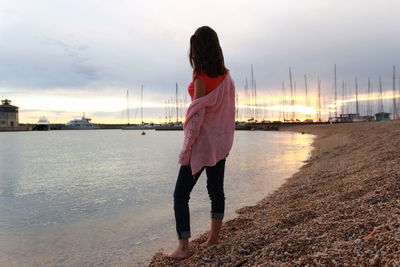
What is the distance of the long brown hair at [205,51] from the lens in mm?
3262

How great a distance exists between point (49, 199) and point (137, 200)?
2575 millimetres

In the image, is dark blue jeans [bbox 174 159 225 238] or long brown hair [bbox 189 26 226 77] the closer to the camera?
long brown hair [bbox 189 26 226 77]

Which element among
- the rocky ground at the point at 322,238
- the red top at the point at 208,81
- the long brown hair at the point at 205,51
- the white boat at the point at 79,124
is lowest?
the rocky ground at the point at 322,238

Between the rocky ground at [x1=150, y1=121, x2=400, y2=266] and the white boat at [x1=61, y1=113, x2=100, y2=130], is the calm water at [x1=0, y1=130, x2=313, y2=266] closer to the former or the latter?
the rocky ground at [x1=150, y1=121, x2=400, y2=266]

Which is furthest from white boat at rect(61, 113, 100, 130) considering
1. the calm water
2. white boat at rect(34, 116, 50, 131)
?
the calm water

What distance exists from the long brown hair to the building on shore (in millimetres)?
123199

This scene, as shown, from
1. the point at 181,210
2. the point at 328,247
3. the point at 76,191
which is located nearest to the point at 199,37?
the point at 181,210

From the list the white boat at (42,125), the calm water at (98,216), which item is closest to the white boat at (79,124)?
the white boat at (42,125)

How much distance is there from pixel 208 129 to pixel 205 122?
8 centimetres

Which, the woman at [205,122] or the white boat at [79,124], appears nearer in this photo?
the woman at [205,122]

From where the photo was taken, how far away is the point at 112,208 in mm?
7754

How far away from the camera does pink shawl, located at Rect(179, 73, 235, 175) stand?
10.8ft

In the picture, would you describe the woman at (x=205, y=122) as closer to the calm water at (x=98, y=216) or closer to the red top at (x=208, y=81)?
the red top at (x=208, y=81)

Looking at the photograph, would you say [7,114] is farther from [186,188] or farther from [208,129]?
[208,129]
